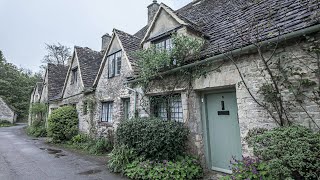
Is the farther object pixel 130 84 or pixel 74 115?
pixel 74 115

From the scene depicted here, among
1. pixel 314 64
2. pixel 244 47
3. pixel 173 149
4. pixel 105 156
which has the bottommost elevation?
pixel 105 156

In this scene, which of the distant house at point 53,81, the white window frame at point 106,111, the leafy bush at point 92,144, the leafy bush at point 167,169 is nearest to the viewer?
the leafy bush at point 167,169

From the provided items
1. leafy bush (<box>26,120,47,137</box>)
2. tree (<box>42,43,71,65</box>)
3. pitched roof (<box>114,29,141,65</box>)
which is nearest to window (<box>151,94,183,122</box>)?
pitched roof (<box>114,29,141,65</box>)

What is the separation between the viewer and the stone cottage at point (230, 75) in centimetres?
427

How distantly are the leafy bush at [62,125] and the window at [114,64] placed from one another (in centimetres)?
522

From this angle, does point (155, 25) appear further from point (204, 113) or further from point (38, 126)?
point (38, 126)

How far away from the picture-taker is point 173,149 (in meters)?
5.71

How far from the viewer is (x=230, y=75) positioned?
5.16m

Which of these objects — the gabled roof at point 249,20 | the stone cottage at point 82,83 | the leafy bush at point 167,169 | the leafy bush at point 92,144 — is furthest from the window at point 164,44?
the stone cottage at point 82,83

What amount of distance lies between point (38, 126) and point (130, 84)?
16.8m

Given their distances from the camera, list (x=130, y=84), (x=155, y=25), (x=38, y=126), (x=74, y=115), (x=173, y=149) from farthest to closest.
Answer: (x=38, y=126) < (x=74, y=115) < (x=130, y=84) < (x=155, y=25) < (x=173, y=149)

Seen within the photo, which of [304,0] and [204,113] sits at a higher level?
[304,0]

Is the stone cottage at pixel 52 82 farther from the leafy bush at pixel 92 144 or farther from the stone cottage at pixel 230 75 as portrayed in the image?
the stone cottage at pixel 230 75

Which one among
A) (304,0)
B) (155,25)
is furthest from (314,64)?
(155,25)
